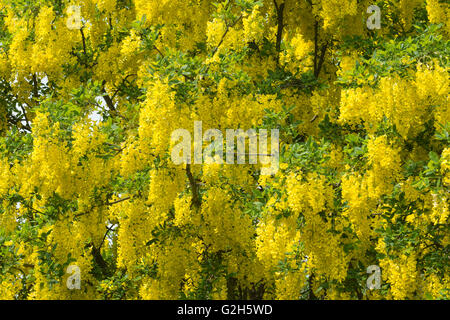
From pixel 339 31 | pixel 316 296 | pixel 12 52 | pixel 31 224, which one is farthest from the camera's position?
pixel 12 52

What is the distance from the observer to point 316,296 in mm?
7215

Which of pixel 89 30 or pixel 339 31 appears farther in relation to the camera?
pixel 89 30

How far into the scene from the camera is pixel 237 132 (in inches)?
291

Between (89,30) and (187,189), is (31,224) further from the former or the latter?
(89,30)

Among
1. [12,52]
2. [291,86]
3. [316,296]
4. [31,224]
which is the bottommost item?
[316,296]

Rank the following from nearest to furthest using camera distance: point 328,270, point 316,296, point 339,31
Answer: point 328,270 < point 316,296 < point 339,31

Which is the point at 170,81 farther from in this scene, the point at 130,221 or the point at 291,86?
the point at 291,86

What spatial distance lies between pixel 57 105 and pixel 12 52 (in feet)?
8.44

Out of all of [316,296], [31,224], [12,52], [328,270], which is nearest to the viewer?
[328,270]

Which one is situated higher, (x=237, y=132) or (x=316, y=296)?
(x=237, y=132)

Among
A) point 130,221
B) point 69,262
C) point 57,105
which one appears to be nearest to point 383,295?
point 130,221

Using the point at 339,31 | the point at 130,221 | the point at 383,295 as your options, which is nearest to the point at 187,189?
the point at 130,221

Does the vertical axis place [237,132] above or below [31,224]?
above

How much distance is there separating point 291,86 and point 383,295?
3.03 metres
